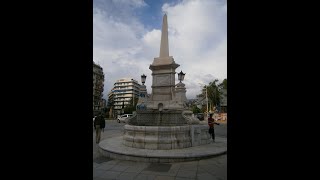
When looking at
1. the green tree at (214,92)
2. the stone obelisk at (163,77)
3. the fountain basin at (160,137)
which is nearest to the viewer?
the fountain basin at (160,137)

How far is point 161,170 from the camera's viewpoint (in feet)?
19.5

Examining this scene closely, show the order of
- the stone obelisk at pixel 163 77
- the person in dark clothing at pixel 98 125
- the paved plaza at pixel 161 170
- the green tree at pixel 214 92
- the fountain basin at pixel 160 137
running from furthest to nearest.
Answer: the green tree at pixel 214 92 < the stone obelisk at pixel 163 77 < the person in dark clothing at pixel 98 125 < the fountain basin at pixel 160 137 < the paved plaza at pixel 161 170

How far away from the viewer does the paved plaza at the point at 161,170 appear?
536 cm

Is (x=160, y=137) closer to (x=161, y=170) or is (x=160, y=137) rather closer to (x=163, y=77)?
(x=161, y=170)

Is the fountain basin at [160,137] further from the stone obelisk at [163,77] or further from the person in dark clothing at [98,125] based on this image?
the stone obelisk at [163,77]

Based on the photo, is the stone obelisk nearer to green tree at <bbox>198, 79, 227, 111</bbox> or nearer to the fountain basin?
the fountain basin

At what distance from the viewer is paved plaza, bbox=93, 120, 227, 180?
17.6 ft

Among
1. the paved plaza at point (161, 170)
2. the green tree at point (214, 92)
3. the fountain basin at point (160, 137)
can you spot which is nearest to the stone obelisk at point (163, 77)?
the fountain basin at point (160, 137)

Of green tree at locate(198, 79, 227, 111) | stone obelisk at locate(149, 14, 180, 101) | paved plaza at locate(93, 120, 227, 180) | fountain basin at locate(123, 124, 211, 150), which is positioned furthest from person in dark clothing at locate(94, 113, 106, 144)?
green tree at locate(198, 79, 227, 111)
